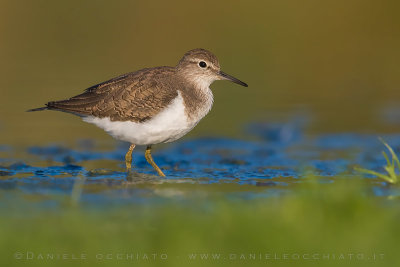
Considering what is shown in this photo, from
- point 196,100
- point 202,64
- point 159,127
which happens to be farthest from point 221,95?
point 159,127

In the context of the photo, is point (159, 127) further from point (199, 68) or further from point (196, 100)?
point (199, 68)

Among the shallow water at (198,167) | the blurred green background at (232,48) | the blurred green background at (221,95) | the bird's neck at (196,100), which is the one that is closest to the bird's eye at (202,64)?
the bird's neck at (196,100)

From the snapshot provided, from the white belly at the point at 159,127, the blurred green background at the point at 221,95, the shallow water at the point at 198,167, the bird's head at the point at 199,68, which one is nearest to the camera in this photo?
the blurred green background at the point at 221,95

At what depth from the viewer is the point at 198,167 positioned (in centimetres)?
1038

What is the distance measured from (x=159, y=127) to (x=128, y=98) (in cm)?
70

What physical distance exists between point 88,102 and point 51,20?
578 inches

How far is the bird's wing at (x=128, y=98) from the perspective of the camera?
9.53 metres

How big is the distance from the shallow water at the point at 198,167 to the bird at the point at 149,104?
0.64 metres

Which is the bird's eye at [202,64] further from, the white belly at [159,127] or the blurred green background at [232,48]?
the blurred green background at [232,48]

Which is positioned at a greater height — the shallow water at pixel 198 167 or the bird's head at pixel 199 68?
the bird's head at pixel 199 68

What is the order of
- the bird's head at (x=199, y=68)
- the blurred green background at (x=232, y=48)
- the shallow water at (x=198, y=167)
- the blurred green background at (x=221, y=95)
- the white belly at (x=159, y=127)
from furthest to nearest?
the blurred green background at (x=232, y=48)
the bird's head at (x=199, y=68)
the white belly at (x=159, y=127)
the shallow water at (x=198, y=167)
the blurred green background at (x=221, y=95)

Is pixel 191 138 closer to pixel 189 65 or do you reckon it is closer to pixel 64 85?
pixel 189 65

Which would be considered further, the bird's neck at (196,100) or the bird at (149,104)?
the bird's neck at (196,100)

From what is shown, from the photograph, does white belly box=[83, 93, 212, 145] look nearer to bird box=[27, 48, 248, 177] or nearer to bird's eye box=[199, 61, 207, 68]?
bird box=[27, 48, 248, 177]
